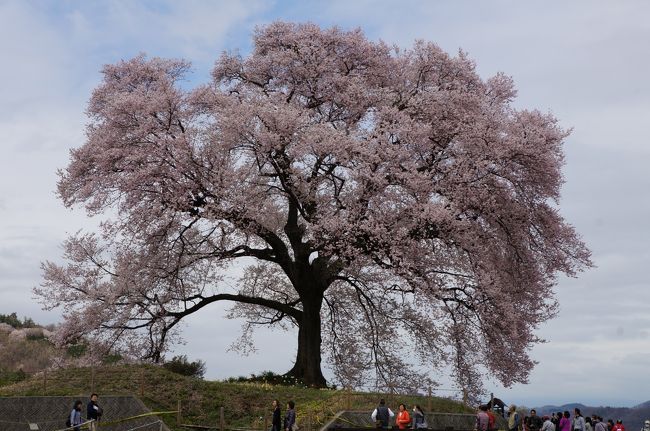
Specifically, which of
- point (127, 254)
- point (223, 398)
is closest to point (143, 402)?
point (223, 398)

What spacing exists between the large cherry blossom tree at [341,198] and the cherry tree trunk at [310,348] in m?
0.09

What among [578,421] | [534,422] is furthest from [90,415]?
[578,421]

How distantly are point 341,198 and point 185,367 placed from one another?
1429 centimetres

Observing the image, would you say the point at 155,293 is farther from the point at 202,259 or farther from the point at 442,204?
the point at 442,204

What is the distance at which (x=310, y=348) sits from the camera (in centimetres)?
4116

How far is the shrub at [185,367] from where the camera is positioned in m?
45.7

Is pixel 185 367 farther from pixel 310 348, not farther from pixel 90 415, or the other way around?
pixel 90 415

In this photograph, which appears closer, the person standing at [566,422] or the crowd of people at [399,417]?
the crowd of people at [399,417]

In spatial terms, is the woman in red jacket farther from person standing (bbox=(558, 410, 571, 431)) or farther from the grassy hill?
person standing (bbox=(558, 410, 571, 431))

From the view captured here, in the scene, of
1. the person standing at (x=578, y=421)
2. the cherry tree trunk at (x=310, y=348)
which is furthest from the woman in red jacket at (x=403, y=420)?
the cherry tree trunk at (x=310, y=348)

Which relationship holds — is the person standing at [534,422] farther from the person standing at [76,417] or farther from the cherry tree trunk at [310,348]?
the person standing at [76,417]

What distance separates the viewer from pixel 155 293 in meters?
40.7

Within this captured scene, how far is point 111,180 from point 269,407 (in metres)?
13.1

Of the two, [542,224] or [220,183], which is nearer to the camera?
[220,183]
